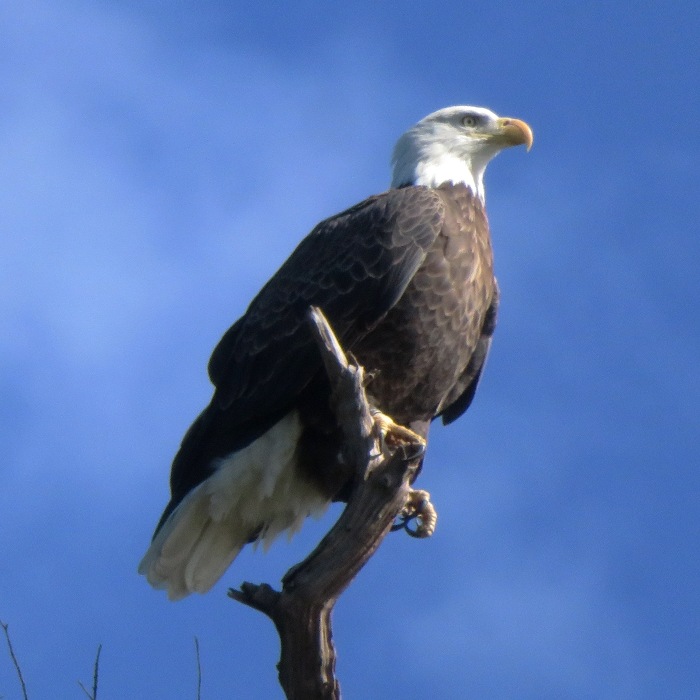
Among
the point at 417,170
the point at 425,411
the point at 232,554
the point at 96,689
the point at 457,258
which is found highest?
the point at 417,170

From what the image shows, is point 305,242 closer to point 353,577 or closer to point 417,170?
point 417,170

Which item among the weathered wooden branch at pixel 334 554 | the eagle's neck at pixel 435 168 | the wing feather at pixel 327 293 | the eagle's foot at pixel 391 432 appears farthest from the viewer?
the eagle's neck at pixel 435 168

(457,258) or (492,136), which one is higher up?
(492,136)

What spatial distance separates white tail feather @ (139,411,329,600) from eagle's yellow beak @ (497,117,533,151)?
6.09 feet

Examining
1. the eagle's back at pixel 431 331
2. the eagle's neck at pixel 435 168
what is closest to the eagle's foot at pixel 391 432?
the eagle's back at pixel 431 331

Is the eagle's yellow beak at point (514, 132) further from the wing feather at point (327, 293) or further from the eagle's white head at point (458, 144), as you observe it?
the wing feather at point (327, 293)

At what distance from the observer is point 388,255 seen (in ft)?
19.5

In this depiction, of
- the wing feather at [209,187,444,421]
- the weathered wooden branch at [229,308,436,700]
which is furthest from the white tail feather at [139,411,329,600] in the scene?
the weathered wooden branch at [229,308,436,700]

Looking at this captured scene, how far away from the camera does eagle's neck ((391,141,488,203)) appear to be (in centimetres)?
675

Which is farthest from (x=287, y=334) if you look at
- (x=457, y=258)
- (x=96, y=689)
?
(x=96, y=689)

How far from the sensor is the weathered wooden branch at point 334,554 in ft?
15.5

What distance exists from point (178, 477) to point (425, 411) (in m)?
1.07

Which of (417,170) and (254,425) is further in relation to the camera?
(417,170)

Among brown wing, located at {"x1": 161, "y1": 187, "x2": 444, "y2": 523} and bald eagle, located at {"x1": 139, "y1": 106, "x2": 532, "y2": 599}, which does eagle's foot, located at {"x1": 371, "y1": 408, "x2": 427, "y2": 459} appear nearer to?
bald eagle, located at {"x1": 139, "y1": 106, "x2": 532, "y2": 599}
